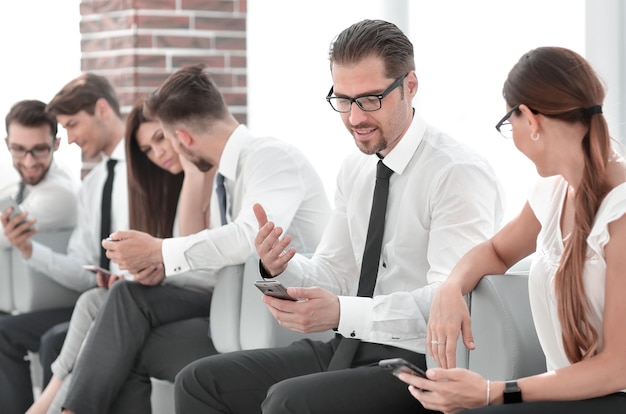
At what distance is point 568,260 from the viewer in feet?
6.88

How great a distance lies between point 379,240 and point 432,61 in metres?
1.76

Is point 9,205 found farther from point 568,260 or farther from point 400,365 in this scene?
point 568,260

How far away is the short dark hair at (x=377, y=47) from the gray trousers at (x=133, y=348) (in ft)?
4.01

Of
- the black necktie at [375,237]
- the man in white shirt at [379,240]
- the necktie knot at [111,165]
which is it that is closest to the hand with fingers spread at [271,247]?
the man in white shirt at [379,240]

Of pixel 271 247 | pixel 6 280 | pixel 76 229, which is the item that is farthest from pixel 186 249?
pixel 6 280

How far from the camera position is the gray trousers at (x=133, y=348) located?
3.52m

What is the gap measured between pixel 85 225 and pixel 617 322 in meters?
2.94

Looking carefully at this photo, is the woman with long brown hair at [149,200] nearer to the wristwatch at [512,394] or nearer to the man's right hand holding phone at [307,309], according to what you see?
the man's right hand holding phone at [307,309]

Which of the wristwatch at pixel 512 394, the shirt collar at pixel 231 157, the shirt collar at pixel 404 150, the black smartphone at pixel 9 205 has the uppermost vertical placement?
the shirt collar at pixel 404 150

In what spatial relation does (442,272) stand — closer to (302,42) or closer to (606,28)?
(606,28)

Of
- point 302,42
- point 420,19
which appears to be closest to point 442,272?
point 420,19

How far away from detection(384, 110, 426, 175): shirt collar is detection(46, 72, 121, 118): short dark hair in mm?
2052

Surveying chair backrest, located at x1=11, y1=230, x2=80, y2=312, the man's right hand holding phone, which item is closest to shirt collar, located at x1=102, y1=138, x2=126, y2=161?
chair backrest, located at x1=11, y1=230, x2=80, y2=312

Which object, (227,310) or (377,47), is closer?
(377,47)
